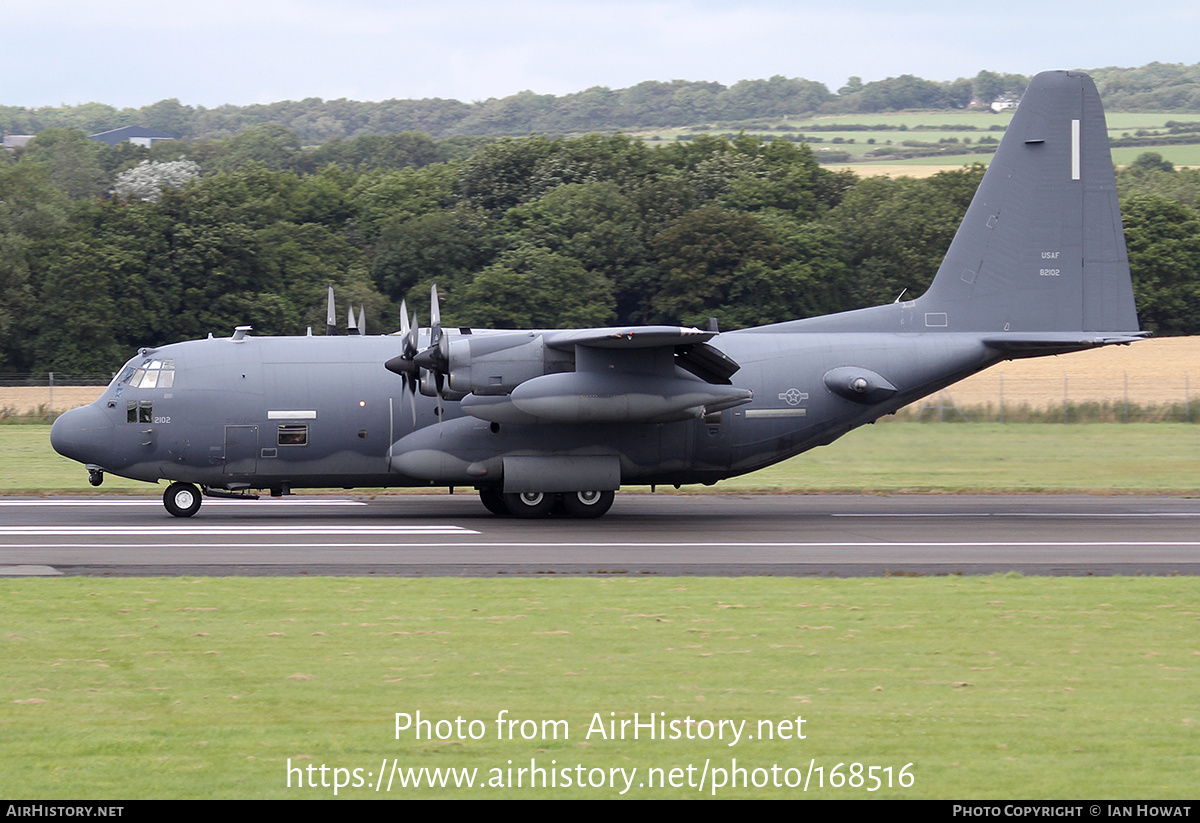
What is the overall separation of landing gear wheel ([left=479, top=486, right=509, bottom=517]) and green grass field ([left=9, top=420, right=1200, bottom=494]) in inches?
295

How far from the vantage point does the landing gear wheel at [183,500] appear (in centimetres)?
2250

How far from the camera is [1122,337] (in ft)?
77.2

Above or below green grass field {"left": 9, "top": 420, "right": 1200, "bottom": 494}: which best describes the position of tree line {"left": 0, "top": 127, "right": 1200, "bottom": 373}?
above

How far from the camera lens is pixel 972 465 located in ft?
90.4

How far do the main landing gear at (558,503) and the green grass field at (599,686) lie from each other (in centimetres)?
779

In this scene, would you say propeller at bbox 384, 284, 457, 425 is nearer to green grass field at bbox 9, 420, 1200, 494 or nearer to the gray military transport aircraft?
the gray military transport aircraft

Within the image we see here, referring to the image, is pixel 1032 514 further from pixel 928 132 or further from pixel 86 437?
pixel 928 132

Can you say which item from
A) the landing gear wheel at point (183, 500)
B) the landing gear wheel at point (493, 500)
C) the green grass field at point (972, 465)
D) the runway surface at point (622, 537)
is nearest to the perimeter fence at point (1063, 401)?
the green grass field at point (972, 465)

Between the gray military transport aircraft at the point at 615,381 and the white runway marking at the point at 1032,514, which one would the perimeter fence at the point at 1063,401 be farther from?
the gray military transport aircraft at the point at 615,381

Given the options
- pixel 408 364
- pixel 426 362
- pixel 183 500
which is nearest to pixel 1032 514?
pixel 426 362

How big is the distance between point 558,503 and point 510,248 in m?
40.1

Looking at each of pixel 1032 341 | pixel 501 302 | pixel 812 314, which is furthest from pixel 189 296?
pixel 1032 341

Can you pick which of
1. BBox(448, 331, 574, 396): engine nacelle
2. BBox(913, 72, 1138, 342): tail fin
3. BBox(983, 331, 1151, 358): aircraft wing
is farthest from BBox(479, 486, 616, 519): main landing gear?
BBox(983, 331, 1151, 358): aircraft wing

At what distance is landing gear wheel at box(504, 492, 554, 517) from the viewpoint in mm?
22453
